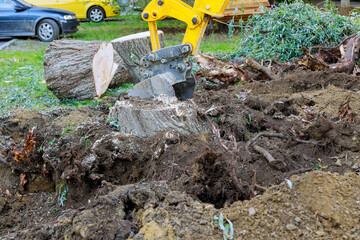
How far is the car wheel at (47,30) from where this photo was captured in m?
12.3

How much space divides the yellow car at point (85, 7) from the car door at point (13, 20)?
316 centimetres

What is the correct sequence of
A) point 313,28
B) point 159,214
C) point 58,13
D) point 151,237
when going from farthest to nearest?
point 58,13 → point 313,28 → point 159,214 → point 151,237

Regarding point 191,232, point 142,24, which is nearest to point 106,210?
point 191,232

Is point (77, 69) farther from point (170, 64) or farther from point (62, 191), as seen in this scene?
point (62, 191)

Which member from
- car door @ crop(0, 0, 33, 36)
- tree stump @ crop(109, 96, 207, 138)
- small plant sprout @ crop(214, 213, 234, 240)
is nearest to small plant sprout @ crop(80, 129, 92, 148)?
tree stump @ crop(109, 96, 207, 138)

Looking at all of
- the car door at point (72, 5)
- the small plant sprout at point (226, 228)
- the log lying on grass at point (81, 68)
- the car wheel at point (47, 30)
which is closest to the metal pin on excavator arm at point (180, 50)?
the log lying on grass at point (81, 68)

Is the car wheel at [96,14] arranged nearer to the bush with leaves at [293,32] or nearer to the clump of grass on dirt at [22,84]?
the clump of grass on dirt at [22,84]

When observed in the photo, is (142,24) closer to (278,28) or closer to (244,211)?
(278,28)

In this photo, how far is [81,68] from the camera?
5777 millimetres

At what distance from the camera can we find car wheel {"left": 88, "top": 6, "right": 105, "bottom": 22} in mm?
16438

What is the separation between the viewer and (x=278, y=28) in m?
8.03

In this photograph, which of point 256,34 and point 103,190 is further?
point 256,34

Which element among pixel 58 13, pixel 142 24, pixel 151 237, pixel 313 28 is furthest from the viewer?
pixel 142 24

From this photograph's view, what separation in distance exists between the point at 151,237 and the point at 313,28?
6791mm
